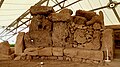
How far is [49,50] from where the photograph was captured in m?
6.27

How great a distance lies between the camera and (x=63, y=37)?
6391mm

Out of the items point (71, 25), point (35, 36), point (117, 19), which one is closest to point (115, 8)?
point (117, 19)

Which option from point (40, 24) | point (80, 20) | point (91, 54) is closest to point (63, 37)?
point (80, 20)

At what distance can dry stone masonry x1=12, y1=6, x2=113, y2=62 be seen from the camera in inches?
239

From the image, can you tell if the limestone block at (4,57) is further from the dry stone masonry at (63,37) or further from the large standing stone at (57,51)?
the large standing stone at (57,51)

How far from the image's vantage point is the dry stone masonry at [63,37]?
239 inches

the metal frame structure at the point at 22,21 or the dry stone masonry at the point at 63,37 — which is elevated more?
the metal frame structure at the point at 22,21

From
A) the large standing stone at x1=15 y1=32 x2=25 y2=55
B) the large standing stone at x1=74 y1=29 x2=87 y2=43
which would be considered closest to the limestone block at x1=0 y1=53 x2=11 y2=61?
the large standing stone at x1=15 y1=32 x2=25 y2=55

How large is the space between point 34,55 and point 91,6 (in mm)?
6981

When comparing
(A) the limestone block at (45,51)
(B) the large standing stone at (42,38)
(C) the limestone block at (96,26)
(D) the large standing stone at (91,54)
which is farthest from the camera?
(B) the large standing stone at (42,38)

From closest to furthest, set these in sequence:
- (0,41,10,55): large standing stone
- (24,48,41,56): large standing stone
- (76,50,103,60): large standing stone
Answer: (76,50,103,60): large standing stone → (24,48,41,56): large standing stone → (0,41,10,55): large standing stone

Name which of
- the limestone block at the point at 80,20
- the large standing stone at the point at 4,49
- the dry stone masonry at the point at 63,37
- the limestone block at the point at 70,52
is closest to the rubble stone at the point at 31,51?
the dry stone masonry at the point at 63,37

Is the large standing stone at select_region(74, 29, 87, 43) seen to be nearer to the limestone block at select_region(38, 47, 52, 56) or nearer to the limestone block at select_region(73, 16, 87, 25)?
the limestone block at select_region(73, 16, 87, 25)

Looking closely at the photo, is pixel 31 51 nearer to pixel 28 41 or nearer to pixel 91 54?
pixel 28 41
